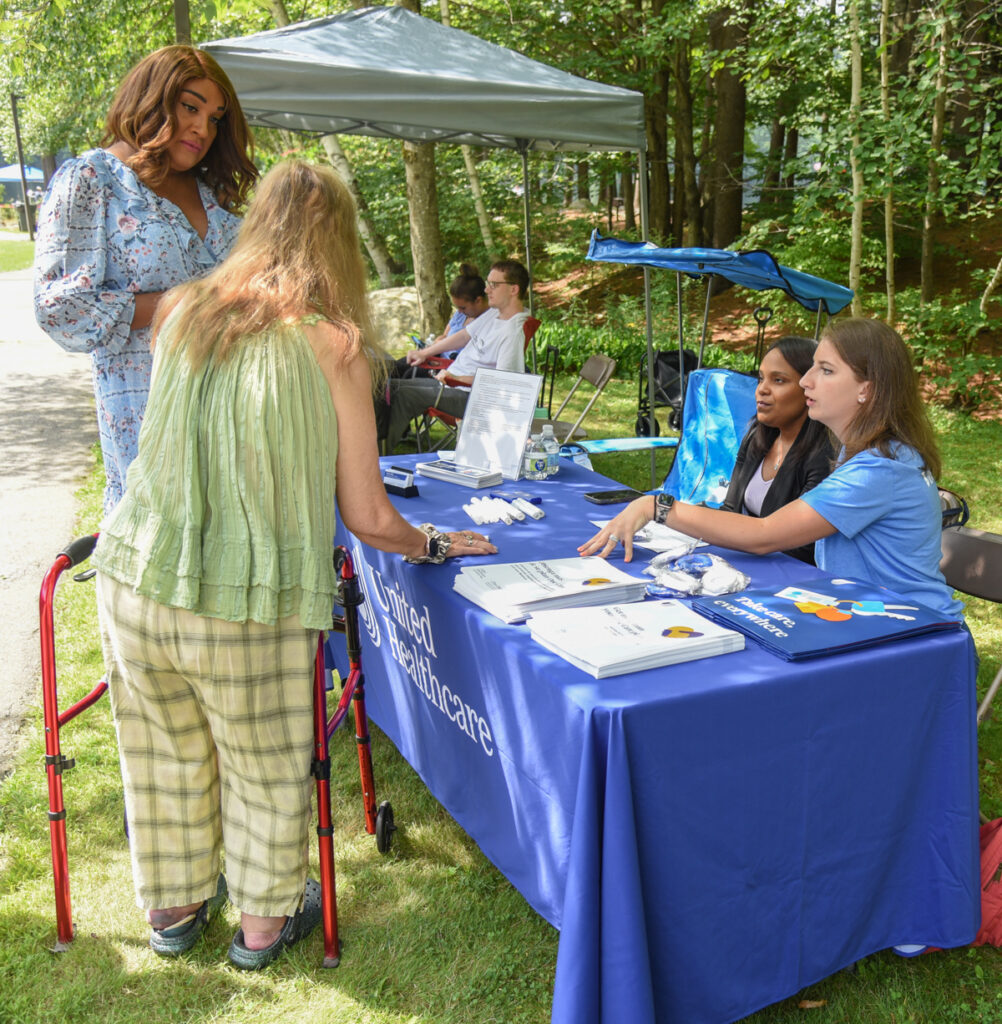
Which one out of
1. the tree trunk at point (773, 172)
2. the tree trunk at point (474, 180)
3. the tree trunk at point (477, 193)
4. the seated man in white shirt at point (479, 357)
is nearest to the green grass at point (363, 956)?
the seated man in white shirt at point (479, 357)

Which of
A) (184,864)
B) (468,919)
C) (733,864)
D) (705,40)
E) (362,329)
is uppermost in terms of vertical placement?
(705,40)

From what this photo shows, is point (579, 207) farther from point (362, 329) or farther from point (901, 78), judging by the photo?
point (362, 329)

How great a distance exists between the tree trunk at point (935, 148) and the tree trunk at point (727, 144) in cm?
439

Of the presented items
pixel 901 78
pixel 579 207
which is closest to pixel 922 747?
pixel 901 78

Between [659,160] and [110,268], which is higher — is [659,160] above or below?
above

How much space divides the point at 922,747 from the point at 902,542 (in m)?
0.55

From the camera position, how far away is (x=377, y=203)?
16391 mm

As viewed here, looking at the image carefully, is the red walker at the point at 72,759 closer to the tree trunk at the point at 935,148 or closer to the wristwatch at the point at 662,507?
A: the wristwatch at the point at 662,507

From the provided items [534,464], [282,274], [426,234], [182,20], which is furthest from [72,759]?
[426,234]

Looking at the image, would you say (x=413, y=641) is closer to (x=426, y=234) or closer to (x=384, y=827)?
(x=384, y=827)

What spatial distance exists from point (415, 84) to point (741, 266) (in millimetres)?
1945

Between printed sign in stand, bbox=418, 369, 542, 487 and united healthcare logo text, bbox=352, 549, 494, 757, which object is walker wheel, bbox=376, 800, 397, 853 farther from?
printed sign in stand, bbox=418, 369, 542, 487

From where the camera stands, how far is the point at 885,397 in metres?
2.22

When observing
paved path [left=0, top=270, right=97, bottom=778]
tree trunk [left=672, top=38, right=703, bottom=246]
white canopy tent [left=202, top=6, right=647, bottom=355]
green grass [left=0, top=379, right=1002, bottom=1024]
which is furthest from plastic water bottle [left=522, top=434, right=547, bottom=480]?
tree trunk [left=672, top=38, right=703, bottom=246]
